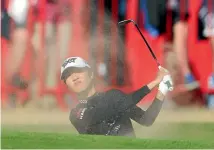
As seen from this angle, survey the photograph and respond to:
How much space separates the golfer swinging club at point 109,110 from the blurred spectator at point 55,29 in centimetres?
415

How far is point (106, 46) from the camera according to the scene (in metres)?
12.7

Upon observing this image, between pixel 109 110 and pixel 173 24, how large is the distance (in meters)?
4.78

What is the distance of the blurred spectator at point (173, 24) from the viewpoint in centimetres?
1259

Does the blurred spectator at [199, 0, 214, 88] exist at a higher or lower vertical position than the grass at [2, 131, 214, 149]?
lower

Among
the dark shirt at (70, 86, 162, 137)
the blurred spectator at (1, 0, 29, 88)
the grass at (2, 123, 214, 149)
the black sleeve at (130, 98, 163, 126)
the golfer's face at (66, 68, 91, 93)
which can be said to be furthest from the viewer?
the blurred spectator at (1, 0, 29, 88)

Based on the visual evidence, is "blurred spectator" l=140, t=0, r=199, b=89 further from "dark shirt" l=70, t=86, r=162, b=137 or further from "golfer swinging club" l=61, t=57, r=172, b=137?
"dark shirt" l=70, t=86, r=162, b=137

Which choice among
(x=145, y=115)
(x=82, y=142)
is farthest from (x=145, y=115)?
(x=82, y=142)

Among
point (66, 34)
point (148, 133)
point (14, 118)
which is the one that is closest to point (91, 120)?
point (148, 133)

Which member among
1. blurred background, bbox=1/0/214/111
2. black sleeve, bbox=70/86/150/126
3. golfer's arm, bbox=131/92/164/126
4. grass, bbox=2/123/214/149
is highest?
grass, bbox=2/123/214/149

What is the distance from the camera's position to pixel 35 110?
12359 millimetres

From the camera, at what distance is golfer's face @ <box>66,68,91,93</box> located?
8328 mm

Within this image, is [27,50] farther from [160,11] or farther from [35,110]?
[160,11]

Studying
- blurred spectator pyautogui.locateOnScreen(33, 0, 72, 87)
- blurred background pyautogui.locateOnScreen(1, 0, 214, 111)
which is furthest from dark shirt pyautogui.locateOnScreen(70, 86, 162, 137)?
blurred spectator pyautogui.locateOnScreen(33, 0, 72, 87)

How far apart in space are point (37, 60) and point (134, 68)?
3.84 feet
